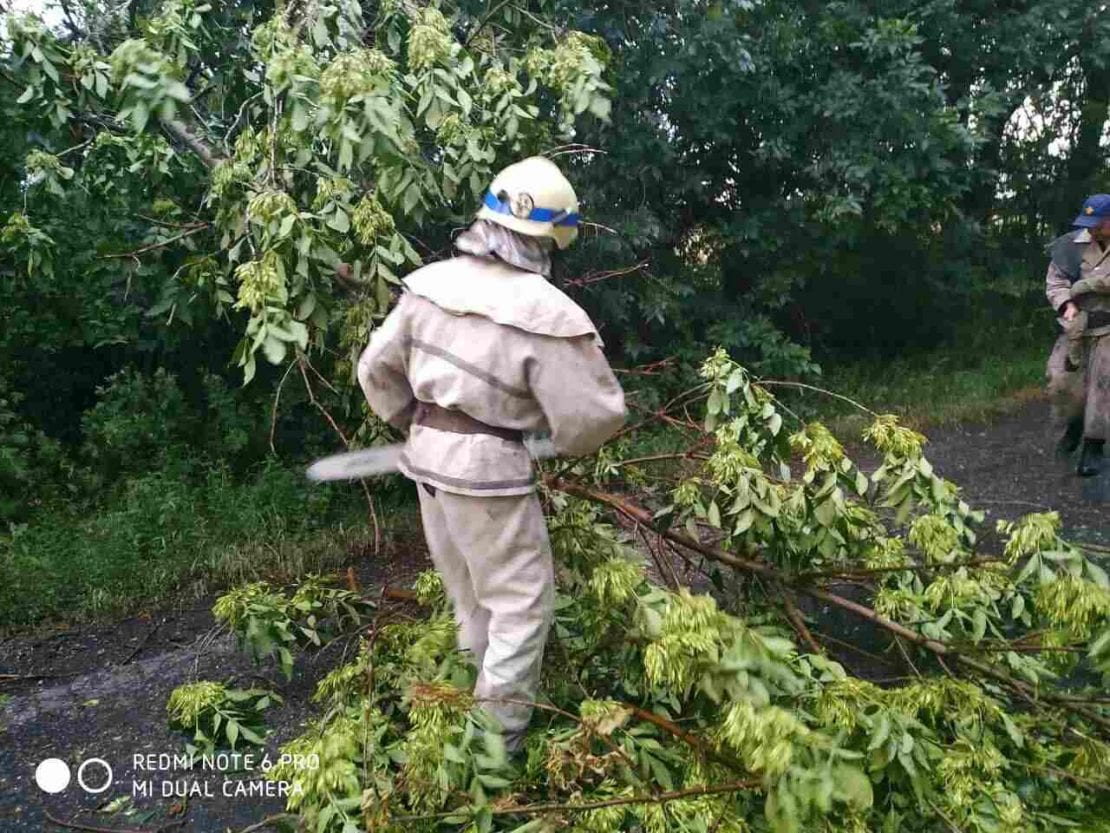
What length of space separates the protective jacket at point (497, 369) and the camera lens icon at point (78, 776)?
1.54 metres

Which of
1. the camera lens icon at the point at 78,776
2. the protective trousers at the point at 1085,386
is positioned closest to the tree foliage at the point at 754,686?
the camera lens icon at the point at 78,776

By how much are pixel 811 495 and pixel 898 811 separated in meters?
0.96

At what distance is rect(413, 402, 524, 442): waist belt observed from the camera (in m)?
2.57

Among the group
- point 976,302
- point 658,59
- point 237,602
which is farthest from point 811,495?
point 976,302

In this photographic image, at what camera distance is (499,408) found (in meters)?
2.54

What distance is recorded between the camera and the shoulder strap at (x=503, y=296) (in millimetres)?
2445

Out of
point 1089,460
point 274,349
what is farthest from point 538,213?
point 1089,460

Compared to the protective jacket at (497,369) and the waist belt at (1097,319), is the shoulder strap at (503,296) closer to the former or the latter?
the protective jacket at (497,369)

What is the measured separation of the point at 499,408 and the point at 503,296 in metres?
0.28

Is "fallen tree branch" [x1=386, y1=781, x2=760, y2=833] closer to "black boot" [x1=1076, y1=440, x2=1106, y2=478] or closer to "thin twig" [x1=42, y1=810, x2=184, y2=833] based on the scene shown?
"thin twig" [x1=42, y1=810, x2=184, y2=833]

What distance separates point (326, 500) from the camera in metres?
5.66

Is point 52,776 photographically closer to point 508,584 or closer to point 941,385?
point 508,584

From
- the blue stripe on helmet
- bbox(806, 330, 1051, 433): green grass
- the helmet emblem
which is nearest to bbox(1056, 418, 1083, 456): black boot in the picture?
bbox(806, 330, 1051, 433): green grass

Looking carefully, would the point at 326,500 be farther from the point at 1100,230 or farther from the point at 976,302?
the point at 976,302
